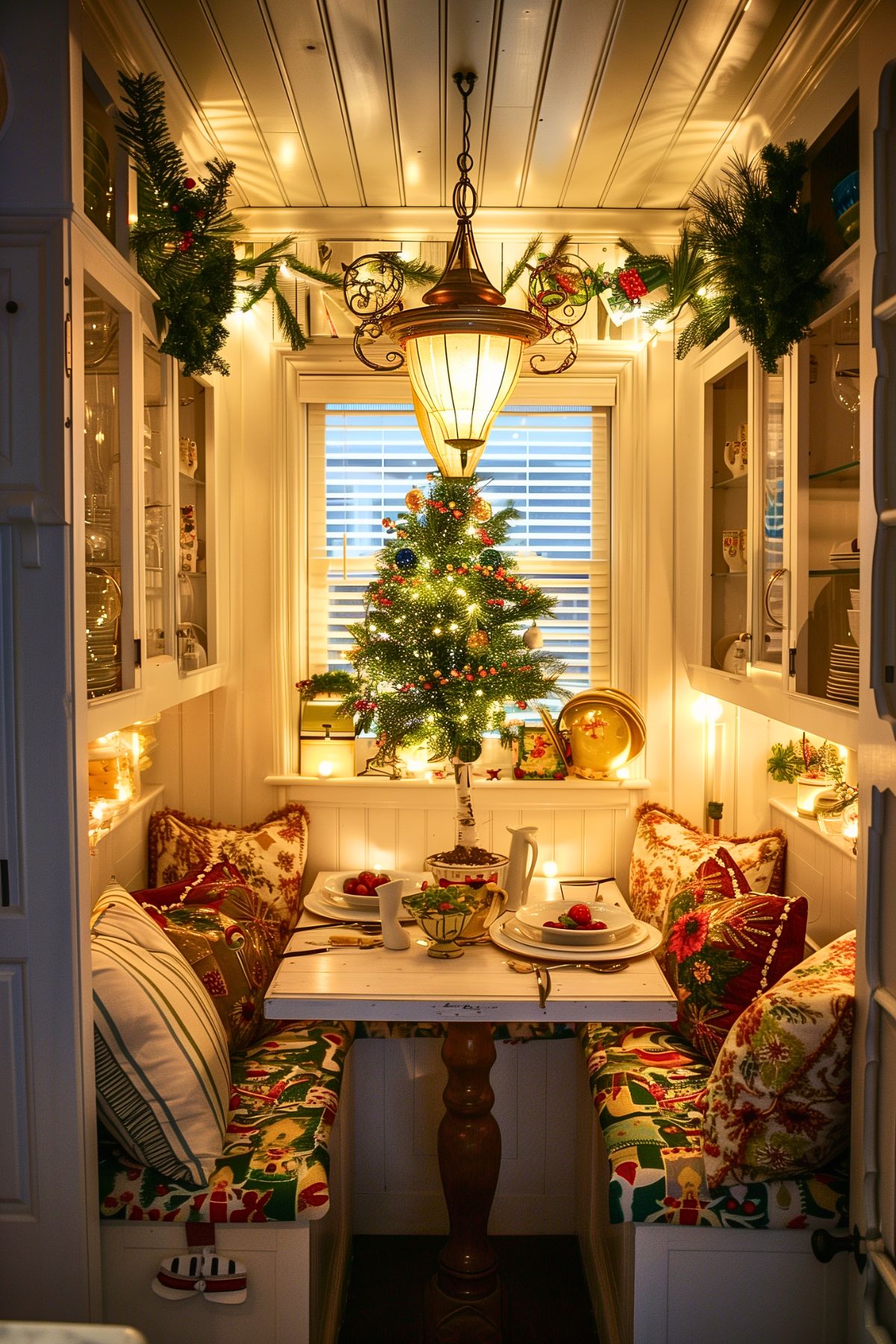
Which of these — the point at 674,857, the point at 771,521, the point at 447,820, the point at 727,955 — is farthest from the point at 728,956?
the point at 447,820

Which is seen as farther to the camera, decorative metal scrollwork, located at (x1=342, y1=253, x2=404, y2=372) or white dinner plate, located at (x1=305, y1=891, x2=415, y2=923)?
decorative metal scrollwork, located at (x1=342, y1=253, x2=404, y2=372)

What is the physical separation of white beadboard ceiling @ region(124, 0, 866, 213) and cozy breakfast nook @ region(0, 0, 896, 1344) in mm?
15

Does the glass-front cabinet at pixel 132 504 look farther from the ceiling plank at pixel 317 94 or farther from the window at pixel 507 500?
the window at pixel 507 500

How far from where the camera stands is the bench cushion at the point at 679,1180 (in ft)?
6.48

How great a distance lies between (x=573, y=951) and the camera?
2477mm

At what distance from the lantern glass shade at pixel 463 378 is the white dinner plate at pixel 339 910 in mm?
1172

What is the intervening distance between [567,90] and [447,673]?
1.41 meters

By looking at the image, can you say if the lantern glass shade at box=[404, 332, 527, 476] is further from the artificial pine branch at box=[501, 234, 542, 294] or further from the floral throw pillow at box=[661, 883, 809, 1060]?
the floral throw pillow at box=[661, 883, 809, 1060]

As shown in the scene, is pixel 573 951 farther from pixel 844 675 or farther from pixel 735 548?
pixel 735 548

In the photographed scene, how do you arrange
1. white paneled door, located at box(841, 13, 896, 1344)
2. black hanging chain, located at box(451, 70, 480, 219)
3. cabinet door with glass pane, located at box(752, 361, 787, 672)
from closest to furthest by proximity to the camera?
1. white paneled door, located at box(841, 13, 896, 1344)
2. cabinet door with glass pane, located at box(752, 361, 787, 672)
3. black hanging chain, located at box(451, 70, 480, 219)

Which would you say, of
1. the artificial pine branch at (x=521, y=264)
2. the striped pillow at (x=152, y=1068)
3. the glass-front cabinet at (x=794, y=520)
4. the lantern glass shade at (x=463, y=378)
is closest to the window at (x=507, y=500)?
the artificial pine branch at (x=521, y=264)

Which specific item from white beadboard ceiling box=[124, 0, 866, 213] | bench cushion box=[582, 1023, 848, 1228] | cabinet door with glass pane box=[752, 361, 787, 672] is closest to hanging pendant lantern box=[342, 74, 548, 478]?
white beadboard ceiling box=[124, 0, 866, 213]

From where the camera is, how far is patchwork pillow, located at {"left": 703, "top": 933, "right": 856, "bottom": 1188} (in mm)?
1924

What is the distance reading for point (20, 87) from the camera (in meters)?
1.79
